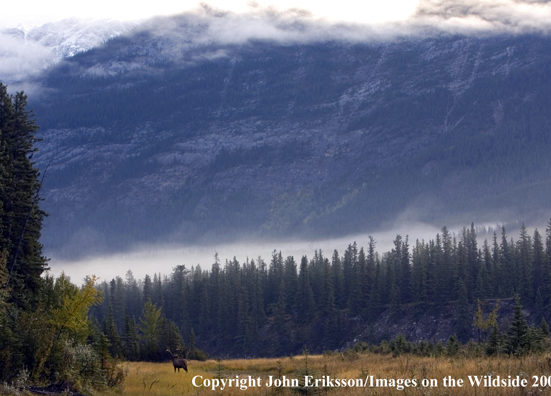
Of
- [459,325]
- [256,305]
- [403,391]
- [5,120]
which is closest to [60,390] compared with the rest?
[403,391]

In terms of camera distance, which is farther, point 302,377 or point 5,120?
point 5,120

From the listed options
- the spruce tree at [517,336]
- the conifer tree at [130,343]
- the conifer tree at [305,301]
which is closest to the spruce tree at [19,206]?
the spruce tree at [517,336]

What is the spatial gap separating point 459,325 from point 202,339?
70.3m

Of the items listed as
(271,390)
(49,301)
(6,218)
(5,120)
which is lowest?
(271,390)

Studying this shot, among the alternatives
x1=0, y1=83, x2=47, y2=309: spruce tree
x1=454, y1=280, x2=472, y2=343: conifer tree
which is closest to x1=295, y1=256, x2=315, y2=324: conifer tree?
x1=454, y1=280, x2=472, y2=343: conifer tree

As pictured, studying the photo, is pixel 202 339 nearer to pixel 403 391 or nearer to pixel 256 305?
A: pixel 256 305

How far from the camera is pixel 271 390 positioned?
26.6m

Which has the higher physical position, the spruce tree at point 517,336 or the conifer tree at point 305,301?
the conifer tree at point 305,301

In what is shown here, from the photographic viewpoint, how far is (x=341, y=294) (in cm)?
16700

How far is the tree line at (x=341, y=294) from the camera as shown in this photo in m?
140

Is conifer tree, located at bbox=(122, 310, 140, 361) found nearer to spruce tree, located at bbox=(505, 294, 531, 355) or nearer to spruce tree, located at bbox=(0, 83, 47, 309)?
spruce tree, located at bbox=(0, 83, 47, 309)

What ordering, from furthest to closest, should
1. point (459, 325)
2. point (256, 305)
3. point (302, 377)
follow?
point (256, 305), point (459, 325), point (302, 377)

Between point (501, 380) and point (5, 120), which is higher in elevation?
point (5, 120)

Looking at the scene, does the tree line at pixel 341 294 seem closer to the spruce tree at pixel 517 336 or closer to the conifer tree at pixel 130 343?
the conifer tree at pixel 130 343
